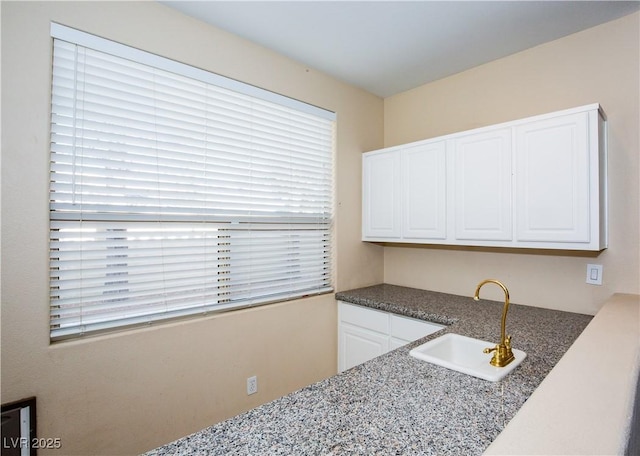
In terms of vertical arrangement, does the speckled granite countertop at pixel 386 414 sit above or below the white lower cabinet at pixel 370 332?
above

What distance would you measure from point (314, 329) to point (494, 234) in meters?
1.48

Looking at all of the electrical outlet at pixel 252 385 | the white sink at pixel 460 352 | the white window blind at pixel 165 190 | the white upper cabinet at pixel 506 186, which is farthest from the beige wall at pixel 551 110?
the electrical outlet at pixel 252 385

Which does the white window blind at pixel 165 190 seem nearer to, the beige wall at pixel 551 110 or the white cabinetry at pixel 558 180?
the beige wall at pixel 551 110

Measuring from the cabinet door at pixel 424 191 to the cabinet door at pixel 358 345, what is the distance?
819 millimetres

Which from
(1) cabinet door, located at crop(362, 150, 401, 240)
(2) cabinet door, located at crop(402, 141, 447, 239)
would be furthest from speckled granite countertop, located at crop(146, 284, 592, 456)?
(1) cabinet door, located at crop(362, 150, 401, 240)

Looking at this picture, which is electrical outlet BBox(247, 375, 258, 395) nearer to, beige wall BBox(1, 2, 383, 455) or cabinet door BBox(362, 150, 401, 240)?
beige wall BBox(1, 2, 383, 455)

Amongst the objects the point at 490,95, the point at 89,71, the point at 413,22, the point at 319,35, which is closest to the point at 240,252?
the point at 89,71

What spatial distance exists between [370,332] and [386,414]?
1566mm

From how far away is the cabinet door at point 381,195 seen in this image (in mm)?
2613

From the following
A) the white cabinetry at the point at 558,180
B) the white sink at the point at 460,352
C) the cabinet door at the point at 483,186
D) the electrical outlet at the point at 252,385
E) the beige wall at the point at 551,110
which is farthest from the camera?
the electrical outlet at the point at 252,385

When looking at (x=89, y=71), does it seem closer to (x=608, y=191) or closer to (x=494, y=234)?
(x=494, y=234)

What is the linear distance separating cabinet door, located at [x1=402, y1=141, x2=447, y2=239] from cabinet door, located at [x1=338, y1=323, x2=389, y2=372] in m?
0.82

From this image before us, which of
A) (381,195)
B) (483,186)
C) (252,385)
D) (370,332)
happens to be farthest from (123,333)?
(483,186)

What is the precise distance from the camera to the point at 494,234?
2051 mm
